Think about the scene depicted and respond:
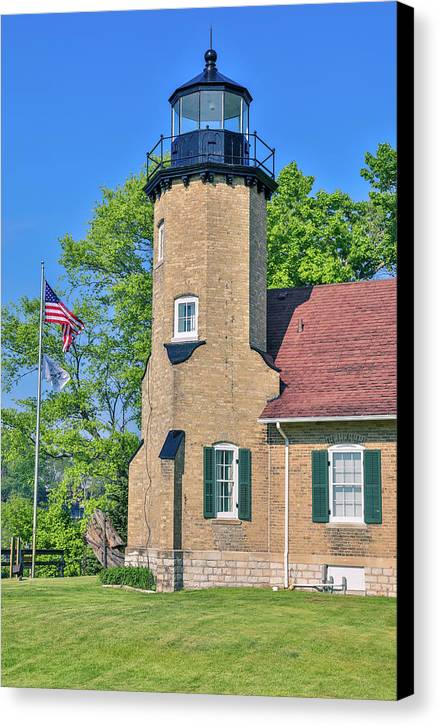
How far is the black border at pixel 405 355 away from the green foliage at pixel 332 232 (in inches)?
488

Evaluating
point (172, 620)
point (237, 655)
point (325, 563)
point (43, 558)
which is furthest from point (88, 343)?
point (237, 655)

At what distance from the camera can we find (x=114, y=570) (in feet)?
61.8

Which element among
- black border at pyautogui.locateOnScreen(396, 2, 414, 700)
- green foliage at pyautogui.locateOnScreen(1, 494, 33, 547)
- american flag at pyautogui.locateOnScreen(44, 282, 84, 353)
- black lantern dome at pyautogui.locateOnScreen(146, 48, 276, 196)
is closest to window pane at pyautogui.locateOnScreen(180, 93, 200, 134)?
black lantern dome at pyautogui.locateOnScreen(146, 48, 276, 196)

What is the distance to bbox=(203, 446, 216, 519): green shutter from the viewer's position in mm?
17453

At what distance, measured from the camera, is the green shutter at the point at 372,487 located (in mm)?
16688

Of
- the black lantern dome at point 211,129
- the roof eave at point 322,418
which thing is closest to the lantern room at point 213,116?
the black lantern dome at point 211,129

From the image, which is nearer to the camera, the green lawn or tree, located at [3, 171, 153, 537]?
the green lawn

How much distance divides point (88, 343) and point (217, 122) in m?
9.94

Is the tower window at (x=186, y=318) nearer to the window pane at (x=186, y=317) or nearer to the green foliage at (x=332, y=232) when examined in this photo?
the window pane at (x=186, y=317)

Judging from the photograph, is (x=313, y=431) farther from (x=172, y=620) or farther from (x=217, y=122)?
(x=217, y=122)

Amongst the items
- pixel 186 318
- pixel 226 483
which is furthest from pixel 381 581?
pixel 186 318

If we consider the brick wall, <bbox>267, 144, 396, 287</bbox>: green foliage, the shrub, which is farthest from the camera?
<bbox>267, 144, 396, 287</bbox>: green foliage

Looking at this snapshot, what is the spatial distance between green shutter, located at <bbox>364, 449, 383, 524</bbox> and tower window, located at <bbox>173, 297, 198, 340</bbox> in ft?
13.0

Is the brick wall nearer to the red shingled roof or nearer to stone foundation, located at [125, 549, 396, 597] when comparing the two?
stone foundation, located at [125, 549, 396, 597]
